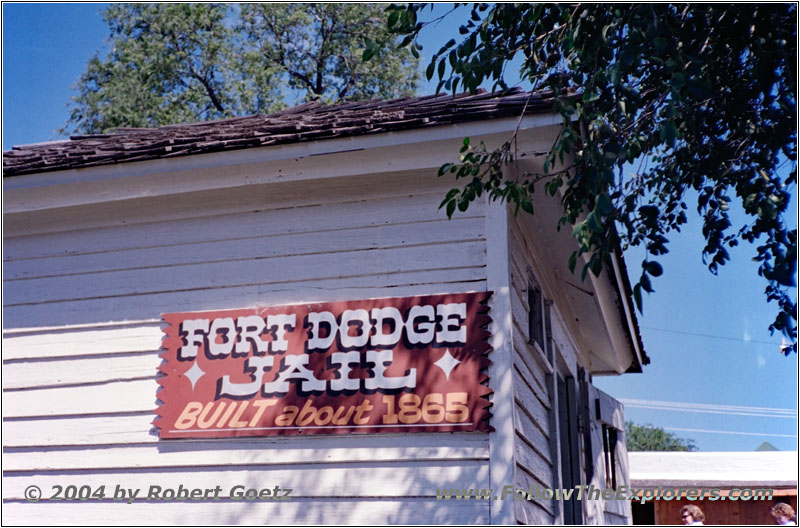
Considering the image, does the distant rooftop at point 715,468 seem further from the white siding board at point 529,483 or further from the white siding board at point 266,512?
the white siding board at point 266,512

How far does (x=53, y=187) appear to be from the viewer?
18.5 feet

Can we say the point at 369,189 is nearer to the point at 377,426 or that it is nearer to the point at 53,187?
the point at 377,426

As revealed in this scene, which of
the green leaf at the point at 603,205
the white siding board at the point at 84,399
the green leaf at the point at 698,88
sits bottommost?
the white siding board at the point at 84,399

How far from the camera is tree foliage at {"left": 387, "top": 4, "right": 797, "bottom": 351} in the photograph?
13.3ft

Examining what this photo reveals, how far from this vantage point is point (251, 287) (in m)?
5.37

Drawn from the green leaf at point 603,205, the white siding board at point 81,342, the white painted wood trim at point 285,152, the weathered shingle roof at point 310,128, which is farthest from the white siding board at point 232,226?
the green leaf at point 603,205

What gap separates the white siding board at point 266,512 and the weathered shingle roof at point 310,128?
7.26 ft

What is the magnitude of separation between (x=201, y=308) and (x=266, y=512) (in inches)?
56.1

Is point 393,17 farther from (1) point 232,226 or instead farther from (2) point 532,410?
(2) point 532,410

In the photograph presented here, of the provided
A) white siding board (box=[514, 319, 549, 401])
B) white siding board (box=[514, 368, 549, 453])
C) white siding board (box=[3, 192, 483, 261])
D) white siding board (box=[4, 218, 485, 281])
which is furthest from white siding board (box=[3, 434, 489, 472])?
white siding board (box=[3, 192, 483, 261])

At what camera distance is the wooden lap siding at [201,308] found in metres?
4.75

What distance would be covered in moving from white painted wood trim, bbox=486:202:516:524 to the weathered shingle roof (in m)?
0.64

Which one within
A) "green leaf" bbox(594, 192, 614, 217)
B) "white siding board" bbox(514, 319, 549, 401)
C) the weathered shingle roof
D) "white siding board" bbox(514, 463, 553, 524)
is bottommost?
"white siding board" bbox(514, 463, 553, 524)

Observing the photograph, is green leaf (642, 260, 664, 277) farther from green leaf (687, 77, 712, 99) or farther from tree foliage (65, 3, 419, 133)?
tree foliage (65, 3, 419, 133)
